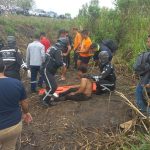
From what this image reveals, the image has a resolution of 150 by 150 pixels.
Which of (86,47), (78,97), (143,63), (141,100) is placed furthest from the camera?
(86,47)

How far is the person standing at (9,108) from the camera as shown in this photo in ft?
16.7

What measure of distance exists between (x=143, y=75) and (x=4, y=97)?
2.88 meters

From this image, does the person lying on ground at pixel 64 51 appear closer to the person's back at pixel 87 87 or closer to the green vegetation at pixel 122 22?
the person's back at pixel 87 87

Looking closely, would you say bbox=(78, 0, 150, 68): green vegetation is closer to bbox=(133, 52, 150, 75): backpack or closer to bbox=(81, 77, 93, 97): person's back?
bbox=(81, 77, 93, 97): person's back

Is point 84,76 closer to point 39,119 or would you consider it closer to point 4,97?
point 39,119

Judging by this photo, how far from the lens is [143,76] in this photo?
271 inches

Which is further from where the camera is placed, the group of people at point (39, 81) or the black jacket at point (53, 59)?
the black jacket at point (53, 59)

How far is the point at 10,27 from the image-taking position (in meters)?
23.8

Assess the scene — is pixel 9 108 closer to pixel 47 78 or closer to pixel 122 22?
pixel 47 78

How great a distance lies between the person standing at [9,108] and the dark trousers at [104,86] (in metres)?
4.38

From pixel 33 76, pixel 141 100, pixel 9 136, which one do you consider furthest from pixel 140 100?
pixel 33 76

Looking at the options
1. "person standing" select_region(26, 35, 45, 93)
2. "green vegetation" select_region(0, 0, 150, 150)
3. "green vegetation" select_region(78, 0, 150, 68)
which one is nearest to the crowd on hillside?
"person standing" select_region(26, 35, 45, 93)

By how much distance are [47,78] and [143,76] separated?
275 cm

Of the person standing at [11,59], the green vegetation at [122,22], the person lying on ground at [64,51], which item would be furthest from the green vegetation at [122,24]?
the person standing at [11,59]
